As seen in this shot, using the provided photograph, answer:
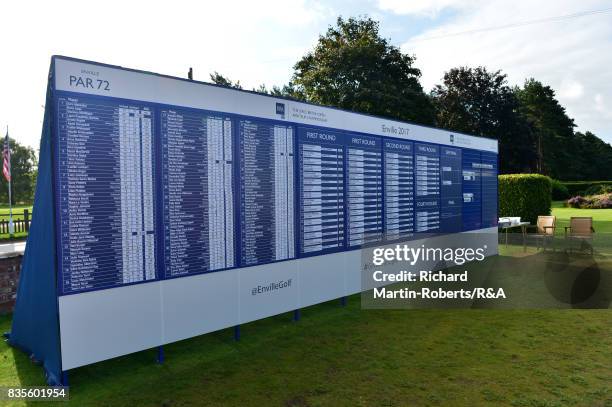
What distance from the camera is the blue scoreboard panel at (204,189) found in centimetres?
502

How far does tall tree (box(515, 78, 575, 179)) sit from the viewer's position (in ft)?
A: 189

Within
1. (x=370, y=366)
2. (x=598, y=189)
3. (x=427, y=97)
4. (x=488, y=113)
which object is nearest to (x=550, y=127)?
(x=598, y=189)

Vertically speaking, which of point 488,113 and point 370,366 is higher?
point 488,113

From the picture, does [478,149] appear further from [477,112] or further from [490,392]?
[477,112]

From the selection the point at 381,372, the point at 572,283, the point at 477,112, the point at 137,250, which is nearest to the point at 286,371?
the point at 381,372

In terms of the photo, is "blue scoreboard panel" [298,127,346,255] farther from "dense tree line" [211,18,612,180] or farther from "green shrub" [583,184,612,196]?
"green shrub" [583,184,612,196]

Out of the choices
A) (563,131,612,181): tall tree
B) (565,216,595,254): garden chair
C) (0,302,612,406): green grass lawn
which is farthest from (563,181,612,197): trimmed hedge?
(0,302,612,406): green grass lawn

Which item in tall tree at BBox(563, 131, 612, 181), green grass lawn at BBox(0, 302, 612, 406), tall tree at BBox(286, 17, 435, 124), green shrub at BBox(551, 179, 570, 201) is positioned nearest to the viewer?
green grass lawn at BBox(0, 302, 612, 406)

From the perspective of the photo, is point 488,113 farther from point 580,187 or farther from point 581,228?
point 581,228

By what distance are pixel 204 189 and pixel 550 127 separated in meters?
67.9

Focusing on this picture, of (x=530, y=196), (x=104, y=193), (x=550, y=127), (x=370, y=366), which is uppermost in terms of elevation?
(x=550, y=127)

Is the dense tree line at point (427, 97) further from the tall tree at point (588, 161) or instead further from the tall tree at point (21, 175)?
the tall tree at point (21, 175)

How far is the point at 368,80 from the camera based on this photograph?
28656 mm

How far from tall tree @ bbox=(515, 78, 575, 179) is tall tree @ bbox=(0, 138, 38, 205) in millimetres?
65658
